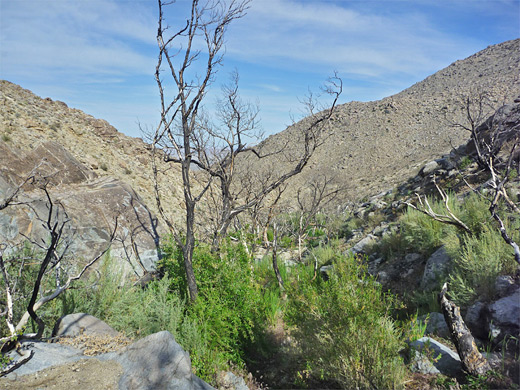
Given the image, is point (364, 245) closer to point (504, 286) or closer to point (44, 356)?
point (504, 286)

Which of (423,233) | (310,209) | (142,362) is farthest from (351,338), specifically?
(310,209)

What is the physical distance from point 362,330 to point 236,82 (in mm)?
7184

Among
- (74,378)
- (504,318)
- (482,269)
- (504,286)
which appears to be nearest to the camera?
(74,378)

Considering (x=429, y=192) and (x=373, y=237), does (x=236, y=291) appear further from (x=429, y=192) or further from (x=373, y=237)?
(x=429, y=192)

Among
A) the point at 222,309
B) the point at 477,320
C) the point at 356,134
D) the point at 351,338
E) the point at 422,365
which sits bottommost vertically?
the point at 422,365

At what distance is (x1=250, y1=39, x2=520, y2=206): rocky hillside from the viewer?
35.0 meters

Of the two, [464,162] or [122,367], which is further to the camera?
[464,162]

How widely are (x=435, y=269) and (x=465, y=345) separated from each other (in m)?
2.62

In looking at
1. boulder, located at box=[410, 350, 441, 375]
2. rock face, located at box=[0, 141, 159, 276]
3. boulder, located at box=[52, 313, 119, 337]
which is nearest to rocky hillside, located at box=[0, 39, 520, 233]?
rock face, located at box=[0, 141, 159, 276]

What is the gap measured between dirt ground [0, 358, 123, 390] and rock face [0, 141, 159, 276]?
2.92 meters

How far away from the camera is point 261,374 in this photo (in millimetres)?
5523

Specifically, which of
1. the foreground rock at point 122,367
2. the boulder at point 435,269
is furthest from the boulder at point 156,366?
the boulder at point 435,269

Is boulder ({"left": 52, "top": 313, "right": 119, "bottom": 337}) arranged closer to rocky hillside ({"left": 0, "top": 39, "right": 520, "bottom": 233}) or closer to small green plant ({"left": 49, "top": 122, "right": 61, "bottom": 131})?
rocky hillside ({"left": 0, "top": 39, "right": 520, "bottom": 233})

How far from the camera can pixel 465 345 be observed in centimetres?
412
